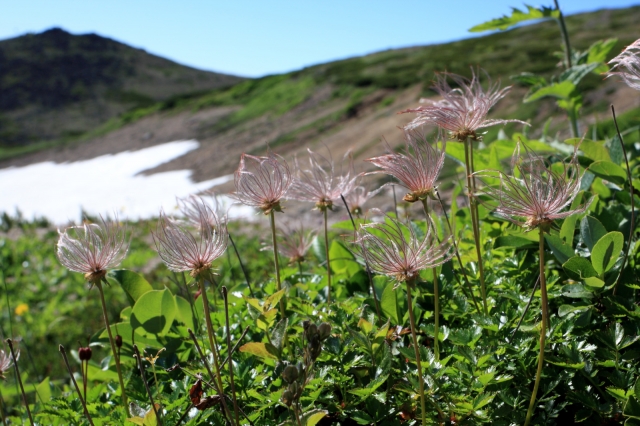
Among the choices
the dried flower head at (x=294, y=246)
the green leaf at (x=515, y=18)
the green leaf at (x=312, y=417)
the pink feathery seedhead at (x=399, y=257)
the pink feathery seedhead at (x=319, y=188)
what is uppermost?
the green leaf at (x=515, y=18)

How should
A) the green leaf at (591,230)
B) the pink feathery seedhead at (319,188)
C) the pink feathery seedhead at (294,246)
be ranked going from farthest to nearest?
1. the pink feathery seedhead at (294,246)
2. the pink feathery seedhead at (319,188)
3. the green leaf at (591,230)

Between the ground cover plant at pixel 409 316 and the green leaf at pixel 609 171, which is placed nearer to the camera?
the ground cover plant at pixel 409 316

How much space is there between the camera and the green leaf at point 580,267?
63.1 inches

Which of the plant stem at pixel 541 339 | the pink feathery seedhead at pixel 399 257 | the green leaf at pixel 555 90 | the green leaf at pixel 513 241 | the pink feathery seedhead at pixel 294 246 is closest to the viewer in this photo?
the plant stem at pixel 541 339

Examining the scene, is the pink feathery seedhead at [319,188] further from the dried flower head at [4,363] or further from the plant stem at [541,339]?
the dried flower head at [4,363]

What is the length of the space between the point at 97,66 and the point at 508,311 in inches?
3149

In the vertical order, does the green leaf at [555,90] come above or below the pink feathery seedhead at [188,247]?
above

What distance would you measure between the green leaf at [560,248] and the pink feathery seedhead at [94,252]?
1245mm

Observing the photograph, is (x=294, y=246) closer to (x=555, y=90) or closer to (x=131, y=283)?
(x=131, y=283)

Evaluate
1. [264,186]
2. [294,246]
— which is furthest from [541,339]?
[294,246]

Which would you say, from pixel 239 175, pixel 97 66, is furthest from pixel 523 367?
pixel 97 66

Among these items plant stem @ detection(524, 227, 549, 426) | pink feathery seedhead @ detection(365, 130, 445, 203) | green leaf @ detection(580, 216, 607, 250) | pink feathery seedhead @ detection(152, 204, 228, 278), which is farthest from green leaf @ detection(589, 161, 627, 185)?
pink feathery seedhead @ detection(152, 204, 228, 278)

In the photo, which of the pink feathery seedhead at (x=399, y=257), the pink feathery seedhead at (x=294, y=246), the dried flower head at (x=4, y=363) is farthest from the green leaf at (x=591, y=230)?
the dried flower head at (x=4, y=363)

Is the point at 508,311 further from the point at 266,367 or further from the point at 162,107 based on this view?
the point at 162,107
